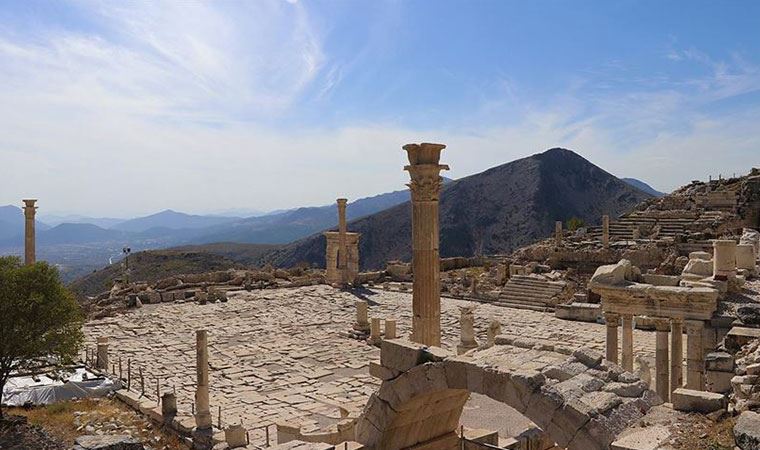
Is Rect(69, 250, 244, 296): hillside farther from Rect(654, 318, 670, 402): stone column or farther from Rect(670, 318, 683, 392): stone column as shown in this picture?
Rect(670, 318, 683, 392): stone column

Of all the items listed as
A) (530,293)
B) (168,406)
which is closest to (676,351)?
(168,406)

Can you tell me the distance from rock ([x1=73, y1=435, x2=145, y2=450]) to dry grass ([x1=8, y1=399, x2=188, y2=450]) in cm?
87

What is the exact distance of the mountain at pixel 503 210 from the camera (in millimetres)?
90562

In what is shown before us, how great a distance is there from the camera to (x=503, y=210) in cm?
9662

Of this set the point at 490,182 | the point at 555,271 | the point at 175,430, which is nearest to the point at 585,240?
the point at 555,271

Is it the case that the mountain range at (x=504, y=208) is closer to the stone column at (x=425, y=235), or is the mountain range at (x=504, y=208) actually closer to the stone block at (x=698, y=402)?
the stone column at (x=425, y=235)

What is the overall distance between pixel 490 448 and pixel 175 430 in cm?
788

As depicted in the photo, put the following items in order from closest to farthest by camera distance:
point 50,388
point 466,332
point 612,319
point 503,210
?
point 612,319
point 50,388
point 466,332
point 503,210

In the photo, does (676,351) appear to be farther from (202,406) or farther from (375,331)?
(375,331)

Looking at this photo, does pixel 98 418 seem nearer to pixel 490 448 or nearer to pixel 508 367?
pixel 490 448

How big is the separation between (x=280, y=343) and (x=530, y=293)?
12.4 meters

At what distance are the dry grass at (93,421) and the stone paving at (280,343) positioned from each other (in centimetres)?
121

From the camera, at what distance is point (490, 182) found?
107 m

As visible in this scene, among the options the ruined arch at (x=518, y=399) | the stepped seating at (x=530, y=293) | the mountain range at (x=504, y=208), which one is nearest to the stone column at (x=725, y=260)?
the ruined arch at (x=518, y=399)
